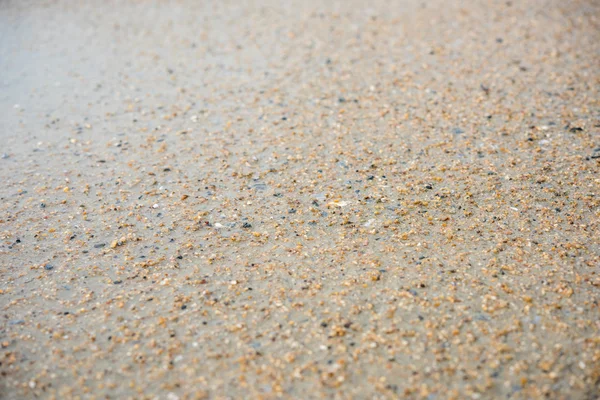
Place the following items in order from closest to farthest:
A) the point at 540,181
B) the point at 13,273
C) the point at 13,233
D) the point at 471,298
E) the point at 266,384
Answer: the point at 266,384
the point at 471,298
the point at 13,273
the point at 13,233
the point at 540,181

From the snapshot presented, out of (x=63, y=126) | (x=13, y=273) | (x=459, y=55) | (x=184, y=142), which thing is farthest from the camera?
(x=459, y=55)

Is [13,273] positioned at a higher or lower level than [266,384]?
higher

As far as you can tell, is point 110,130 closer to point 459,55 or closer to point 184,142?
point 184,142

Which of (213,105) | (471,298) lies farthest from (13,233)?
(471,298)

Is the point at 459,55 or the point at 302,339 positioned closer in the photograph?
the point at 302,339

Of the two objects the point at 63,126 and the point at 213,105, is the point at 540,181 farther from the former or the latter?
the point at 63,126

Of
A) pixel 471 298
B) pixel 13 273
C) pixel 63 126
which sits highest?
pixel 63 126

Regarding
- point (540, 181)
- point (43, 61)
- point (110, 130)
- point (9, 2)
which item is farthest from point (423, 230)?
point (9, 2)
